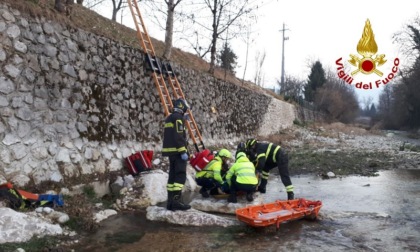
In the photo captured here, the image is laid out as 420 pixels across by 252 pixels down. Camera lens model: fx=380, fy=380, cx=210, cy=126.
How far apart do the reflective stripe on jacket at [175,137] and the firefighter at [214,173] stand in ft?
3.91

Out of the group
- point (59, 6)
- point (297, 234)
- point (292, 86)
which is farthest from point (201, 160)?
point (292, 86)

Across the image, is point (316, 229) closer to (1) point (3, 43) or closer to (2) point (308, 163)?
(1) point (3, 43)

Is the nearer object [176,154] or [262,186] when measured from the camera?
[176,154]

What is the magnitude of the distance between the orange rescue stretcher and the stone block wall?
4084mm

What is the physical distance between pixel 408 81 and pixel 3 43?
51.2 m

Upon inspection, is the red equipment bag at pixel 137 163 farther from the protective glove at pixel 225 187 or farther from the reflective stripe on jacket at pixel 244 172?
the reflective stripe on jacket at pixel 244 172

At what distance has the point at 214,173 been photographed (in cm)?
868

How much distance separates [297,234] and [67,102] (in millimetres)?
5851

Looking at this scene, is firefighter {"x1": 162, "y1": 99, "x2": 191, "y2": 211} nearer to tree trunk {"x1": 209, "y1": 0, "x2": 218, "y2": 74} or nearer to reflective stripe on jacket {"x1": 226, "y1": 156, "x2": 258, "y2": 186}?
reflective stripe on jacket {"x1": 226, "y1": 156, "x2": 258, "y2": 186}

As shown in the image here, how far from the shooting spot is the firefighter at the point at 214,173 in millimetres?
8656

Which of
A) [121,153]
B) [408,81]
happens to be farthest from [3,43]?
[408,81]

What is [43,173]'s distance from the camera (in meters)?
7.86

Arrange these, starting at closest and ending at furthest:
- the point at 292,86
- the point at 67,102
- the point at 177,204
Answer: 1. the point at 177,204
2. the point at 67,102
3. the point at 292,86

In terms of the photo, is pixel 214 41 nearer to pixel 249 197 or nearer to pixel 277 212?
pixel 249 197
